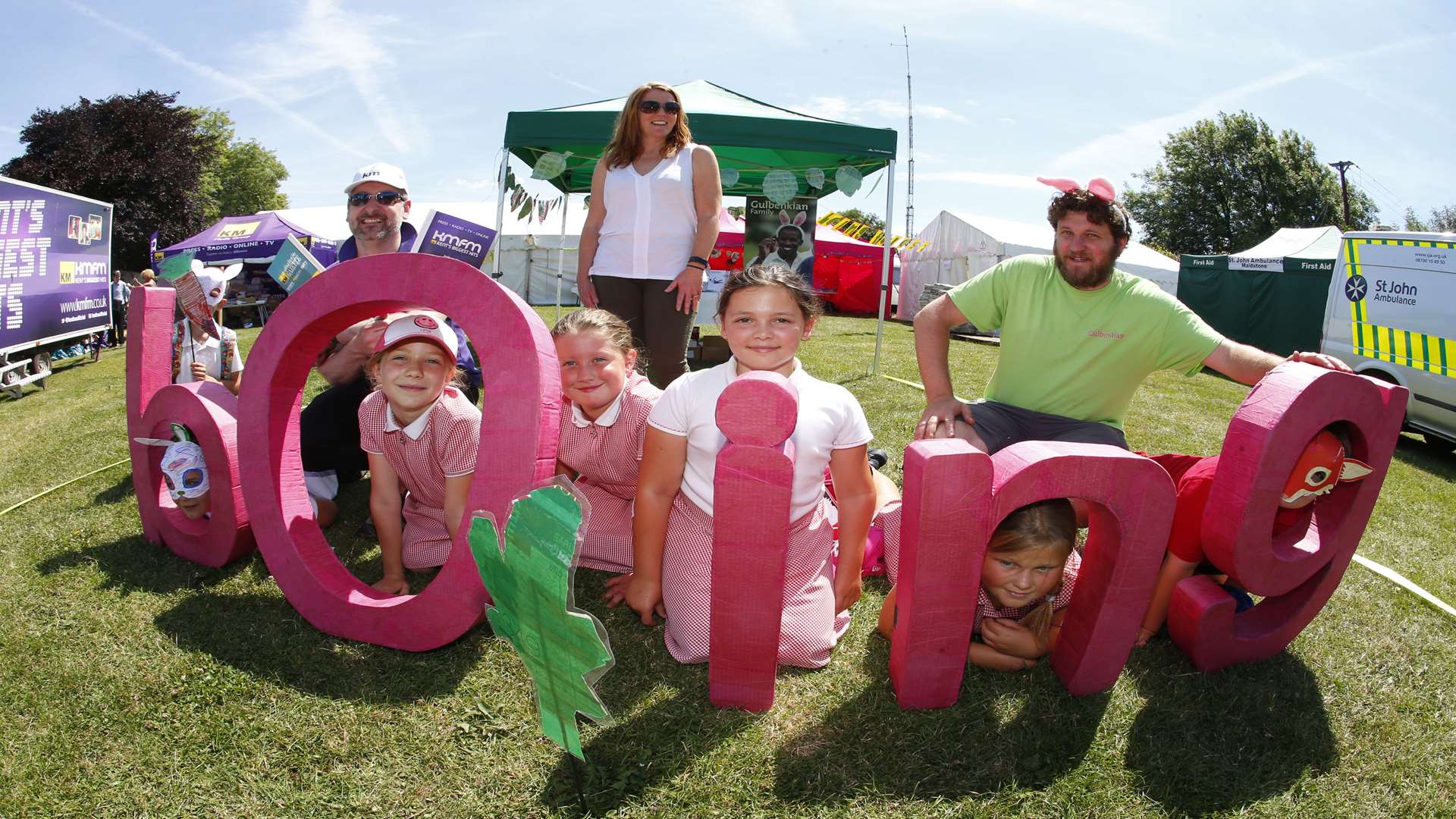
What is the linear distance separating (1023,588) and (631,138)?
2806 millimetres

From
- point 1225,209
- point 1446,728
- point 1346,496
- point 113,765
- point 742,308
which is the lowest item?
point 113,765

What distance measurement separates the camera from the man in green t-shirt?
2.99 meters

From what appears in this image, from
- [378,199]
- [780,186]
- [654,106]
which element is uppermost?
[780,186]

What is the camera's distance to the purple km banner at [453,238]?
4293mm

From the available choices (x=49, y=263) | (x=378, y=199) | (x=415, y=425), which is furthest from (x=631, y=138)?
(x=49, y=263)

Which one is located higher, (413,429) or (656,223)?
(656,223)

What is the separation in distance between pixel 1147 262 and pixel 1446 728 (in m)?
19.5

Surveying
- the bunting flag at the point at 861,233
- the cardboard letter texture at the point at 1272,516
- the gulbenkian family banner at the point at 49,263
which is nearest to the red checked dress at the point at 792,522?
the cardboard letter texture at the point at 1272,516

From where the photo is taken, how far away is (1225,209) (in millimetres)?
38469

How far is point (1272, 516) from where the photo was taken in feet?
7.06

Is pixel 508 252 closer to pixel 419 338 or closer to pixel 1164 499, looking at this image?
pixel 419 338

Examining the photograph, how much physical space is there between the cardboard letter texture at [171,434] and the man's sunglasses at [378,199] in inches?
39.0

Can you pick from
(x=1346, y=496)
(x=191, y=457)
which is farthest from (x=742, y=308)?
(x=191, y=457)

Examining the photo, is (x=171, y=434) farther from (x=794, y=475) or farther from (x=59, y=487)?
(x=794, y=475)
